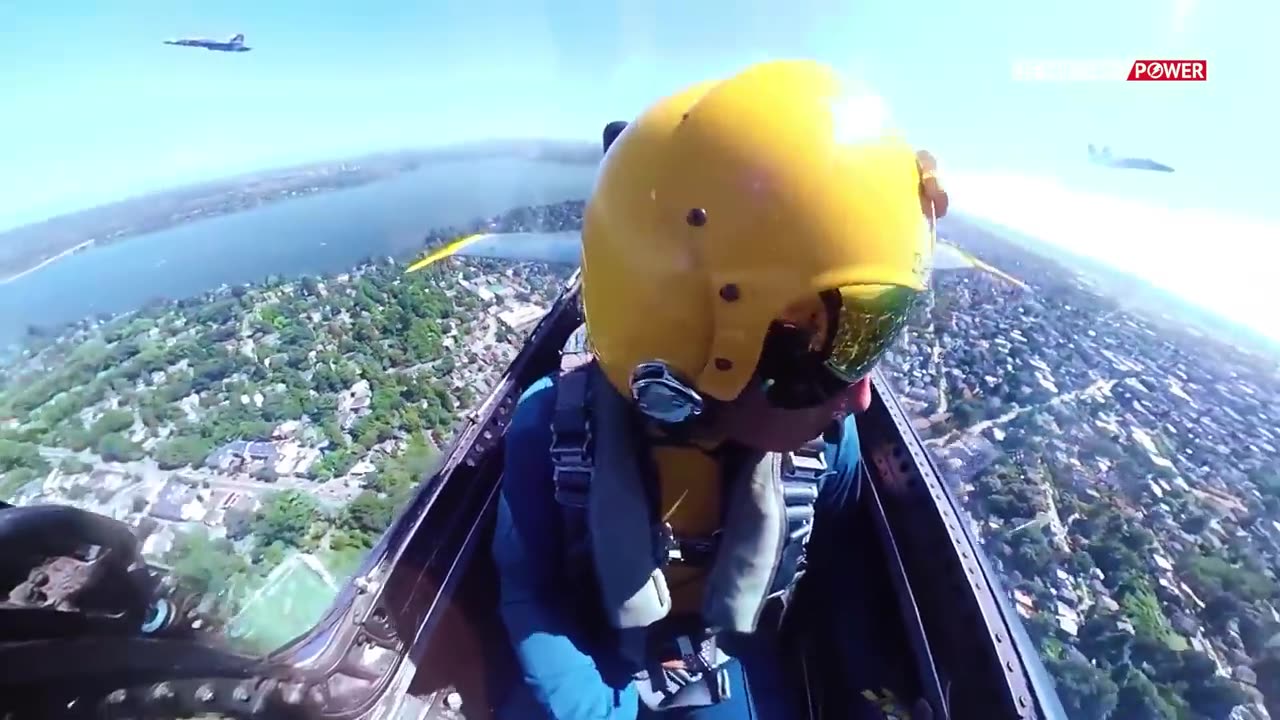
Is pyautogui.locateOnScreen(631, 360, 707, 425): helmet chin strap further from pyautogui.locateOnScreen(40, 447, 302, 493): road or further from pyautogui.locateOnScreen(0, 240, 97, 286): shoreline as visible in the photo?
pyautogui.locateOnScreen(0, 240, 97, 286): shoreline

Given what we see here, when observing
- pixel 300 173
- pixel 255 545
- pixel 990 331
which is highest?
pixel 300 173

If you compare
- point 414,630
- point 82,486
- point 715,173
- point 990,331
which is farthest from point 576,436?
point 990,331

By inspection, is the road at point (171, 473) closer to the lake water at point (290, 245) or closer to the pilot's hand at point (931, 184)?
the lake water at point (290, 245)

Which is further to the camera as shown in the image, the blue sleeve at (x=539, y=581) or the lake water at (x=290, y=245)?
the lake water at (x=290, y=245)

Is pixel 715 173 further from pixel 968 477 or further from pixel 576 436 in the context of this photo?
pixel 968 477

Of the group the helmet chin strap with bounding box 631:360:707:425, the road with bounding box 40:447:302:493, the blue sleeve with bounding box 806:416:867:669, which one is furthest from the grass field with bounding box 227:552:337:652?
the blue sleeve with bounding box 806:416:867:669

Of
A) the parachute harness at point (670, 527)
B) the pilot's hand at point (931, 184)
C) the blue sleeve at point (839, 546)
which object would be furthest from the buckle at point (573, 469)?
the pilot's hand at point (931, 184)

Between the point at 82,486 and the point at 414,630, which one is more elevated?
the point at 82,486
